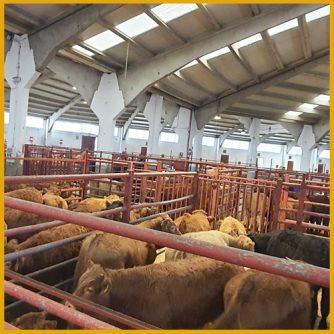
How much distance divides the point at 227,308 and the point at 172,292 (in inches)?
21.8

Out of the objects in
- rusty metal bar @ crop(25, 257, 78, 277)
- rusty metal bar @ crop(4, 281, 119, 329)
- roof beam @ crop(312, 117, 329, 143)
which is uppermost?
roof beam @ crop(312, 117, 329, 143)

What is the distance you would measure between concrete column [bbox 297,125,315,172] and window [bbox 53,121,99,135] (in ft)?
62.2

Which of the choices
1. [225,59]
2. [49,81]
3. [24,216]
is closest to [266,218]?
[24,216]

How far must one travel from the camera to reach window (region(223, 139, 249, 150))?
40094 mm

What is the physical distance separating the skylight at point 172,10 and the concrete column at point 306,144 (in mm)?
17227

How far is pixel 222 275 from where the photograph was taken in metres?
3.58

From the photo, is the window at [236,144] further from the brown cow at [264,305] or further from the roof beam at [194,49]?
the brown cow at [264,305]

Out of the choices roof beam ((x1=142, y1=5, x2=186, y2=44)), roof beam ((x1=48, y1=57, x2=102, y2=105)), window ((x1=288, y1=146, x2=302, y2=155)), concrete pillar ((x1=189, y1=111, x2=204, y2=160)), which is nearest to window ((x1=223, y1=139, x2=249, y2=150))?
window ((x1=288, y1=146, x2=302, y2=155))

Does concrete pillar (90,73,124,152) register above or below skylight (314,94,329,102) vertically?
below

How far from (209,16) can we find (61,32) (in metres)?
4.47

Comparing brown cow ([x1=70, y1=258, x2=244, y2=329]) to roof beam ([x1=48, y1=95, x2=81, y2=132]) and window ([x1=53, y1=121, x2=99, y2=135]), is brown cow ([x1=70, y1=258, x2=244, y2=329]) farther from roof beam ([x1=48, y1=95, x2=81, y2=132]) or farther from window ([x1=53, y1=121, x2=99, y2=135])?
window ([x1=53, y1=121, x2=99, y2=135])

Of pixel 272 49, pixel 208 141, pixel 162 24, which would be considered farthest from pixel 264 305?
pixel 208 141

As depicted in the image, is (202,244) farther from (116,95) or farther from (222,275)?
(116,95)

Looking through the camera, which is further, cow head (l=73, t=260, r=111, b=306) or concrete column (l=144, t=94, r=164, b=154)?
concrete column (l=144, t=94, r=164, b=154)
